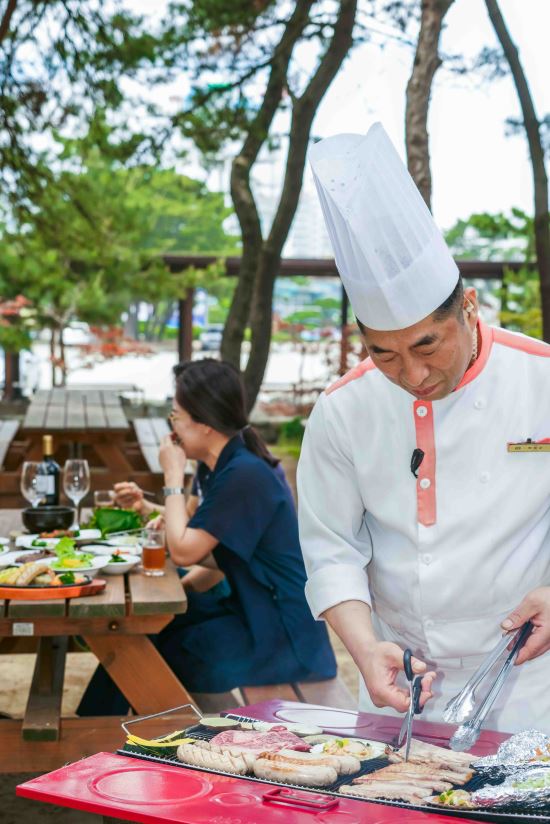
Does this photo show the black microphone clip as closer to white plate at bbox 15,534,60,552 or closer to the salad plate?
the salad plate

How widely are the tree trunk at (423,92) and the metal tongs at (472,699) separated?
12.4ft

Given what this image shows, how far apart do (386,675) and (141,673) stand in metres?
1.57

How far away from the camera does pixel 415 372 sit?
6.24ft

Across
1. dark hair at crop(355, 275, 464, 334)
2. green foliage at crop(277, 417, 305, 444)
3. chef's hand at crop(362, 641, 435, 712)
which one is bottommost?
green foliage at crop(277, 417, 305, 444)

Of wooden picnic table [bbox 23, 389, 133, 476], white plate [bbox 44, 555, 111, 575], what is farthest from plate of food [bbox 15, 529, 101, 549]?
wooden picnic table [bbox 23, 389, 133, 476]

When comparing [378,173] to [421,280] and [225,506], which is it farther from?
[225,506]

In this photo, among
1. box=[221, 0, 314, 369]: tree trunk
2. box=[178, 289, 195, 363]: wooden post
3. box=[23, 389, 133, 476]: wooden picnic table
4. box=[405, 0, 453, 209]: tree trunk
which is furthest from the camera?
box=[178, 289, 195, 363]: wooden post

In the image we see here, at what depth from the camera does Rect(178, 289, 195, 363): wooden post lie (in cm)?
1773

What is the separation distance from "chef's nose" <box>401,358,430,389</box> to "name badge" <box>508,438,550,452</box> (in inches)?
11.9

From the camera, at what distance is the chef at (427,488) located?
1958 mm

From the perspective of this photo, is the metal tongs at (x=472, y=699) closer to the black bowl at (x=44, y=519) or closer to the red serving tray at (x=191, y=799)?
the red serving tray at (x=191, y=799)

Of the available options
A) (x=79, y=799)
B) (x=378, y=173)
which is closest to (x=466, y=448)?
(x=378, y=173)

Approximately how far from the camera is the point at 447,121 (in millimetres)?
13391

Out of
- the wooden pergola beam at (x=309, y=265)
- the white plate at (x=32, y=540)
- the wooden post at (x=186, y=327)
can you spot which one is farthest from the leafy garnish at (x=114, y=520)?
the wooden post at (x=186, y=327)
